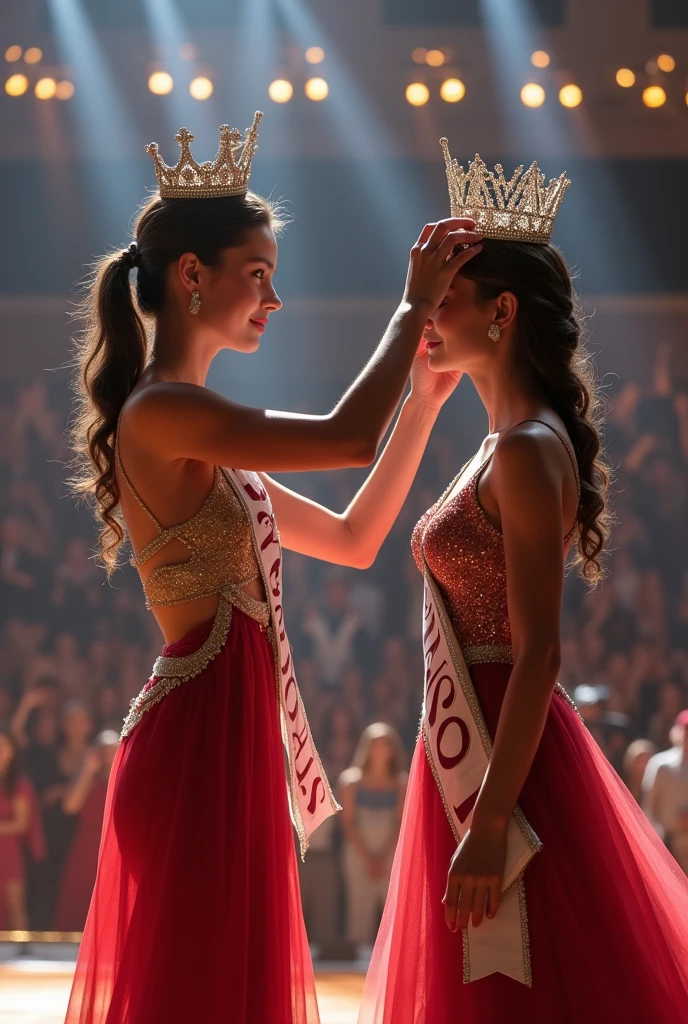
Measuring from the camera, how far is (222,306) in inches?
73.4

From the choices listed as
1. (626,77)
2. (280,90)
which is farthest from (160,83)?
(626,77)

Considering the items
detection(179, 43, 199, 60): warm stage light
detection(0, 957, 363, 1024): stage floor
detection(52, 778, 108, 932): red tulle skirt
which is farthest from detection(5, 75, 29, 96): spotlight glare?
detection(0, 957, 363, 1024): stage floor

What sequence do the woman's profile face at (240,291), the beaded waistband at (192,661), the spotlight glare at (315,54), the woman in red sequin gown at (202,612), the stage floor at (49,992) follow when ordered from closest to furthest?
the woman in red sequin gown at (202,612) → the beaded waistband at (192,661) → the woman's profile face at (240,291) → the stage floor at (49,992) → the spotlight glare at (315,54)

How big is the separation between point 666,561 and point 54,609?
10.7 ft

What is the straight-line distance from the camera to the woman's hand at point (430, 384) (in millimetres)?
2059

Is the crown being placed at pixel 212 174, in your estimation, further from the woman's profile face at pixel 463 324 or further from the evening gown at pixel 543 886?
the evening gown at pixel 543 886

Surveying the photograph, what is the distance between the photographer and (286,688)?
1.84m

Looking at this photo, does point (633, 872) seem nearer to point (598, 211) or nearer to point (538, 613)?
point (538, 613)

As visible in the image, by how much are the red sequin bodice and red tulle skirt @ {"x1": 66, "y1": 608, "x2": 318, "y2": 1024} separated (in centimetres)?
29

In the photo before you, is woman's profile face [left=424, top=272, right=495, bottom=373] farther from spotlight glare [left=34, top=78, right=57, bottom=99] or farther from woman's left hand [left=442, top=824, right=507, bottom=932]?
spotlight glare [left=34, top=78, right=57, bottom=99]

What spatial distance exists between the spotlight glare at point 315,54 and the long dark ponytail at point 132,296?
14.7 ft

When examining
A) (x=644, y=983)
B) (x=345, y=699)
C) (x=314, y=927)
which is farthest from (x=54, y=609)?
(x=644, y=983)

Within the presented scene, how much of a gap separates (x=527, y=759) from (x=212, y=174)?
101cm

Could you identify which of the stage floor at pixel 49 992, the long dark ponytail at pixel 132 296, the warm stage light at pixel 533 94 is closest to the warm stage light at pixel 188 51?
the warm stage light at pixel 533 94
